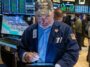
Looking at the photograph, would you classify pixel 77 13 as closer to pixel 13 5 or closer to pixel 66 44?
pixel 13 5

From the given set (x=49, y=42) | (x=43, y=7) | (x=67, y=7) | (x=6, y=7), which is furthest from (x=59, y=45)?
(x=67, y=7)

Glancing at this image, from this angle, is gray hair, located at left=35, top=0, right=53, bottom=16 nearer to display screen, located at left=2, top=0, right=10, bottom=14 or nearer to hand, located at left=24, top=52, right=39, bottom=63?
hand, located at left=24, top=52, right=39, bottom=63

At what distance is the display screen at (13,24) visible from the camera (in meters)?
4.39

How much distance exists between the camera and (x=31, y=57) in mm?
2875

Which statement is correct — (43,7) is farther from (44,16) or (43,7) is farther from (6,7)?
(6,7)

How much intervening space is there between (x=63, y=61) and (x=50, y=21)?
0.41 metres

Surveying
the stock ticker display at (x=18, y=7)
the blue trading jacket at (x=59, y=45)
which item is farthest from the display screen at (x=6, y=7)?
the blue trading jacket at (x=59, y=45)

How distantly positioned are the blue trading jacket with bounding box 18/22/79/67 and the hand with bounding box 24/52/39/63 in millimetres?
72

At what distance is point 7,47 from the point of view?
4.11 metres

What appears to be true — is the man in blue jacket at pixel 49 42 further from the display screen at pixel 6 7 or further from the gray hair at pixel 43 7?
the display screen at pixel 6 7

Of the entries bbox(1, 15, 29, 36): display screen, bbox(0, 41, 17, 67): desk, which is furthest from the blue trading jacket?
bbox(1, 15, 29, 36): display screen

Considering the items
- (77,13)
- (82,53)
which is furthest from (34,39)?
(77,13)

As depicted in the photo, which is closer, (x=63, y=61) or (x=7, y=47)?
(x=63, y=61)

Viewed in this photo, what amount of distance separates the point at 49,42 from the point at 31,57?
0.23 meters
